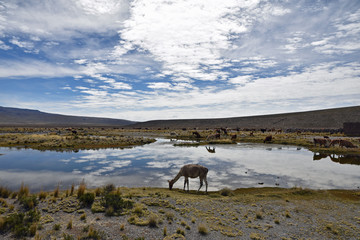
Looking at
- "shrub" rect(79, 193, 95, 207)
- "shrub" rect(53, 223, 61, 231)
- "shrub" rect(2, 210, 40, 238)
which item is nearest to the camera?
"shrub" rect(2, 210, 40, 238)

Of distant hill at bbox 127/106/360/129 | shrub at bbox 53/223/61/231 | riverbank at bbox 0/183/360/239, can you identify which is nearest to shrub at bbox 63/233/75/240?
riverbank at bbox 0/183/360/239

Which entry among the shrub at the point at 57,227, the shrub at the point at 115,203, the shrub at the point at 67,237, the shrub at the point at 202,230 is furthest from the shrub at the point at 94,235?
the shrub at the point at 202,230

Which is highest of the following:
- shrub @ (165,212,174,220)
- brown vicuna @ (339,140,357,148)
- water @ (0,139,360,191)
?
brown vicuna @ (339,140,357,148)

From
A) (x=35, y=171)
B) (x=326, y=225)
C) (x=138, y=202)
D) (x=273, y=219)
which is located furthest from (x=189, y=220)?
(x=35, y=171)

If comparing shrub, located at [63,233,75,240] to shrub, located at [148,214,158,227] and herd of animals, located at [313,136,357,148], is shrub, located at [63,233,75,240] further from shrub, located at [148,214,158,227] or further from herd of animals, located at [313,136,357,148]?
herd of animals, located at [313,136,357,148]

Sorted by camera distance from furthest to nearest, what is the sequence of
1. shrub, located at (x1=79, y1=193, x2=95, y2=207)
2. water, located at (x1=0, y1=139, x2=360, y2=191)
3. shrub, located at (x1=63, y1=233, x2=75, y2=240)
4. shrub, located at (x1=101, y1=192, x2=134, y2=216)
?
water, located at (x1=0, y1=139, x2=360, y2=191)
shrub, located at (x1=79, y1=193, x2=95, y2=207)
shrub, located at (x1=101, y1=192, x2=134, y2=216)
shrub, located at (x1=63, y1=233, x2=75, y2=240)

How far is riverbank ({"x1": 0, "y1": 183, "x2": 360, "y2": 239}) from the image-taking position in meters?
7.75

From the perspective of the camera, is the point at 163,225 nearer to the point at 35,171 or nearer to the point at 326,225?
the point at 326,225

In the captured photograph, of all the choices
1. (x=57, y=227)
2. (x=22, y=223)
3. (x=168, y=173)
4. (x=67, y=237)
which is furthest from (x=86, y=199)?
(x=168, y=173)

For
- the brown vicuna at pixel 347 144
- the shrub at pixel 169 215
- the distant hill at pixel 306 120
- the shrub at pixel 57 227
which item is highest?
the distant hill at pixel 306 120

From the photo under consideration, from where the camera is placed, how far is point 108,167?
19781 mm

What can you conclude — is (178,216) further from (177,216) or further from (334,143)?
(334,143)

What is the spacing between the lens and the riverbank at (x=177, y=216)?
7746 mm

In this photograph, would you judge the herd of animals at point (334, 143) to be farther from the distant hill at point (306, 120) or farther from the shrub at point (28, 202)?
the distant hill at point (306, 120)
